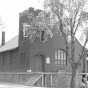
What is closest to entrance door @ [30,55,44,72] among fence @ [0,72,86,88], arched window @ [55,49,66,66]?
arched window @ [55,49,66,66]

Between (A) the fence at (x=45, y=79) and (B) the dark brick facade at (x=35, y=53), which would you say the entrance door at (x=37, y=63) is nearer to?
(B) the dark brick facade at (x=35, y=53)

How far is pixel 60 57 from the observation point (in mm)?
38094

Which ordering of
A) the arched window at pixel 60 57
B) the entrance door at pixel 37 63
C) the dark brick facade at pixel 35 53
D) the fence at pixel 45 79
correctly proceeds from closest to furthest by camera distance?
the fence at pixel 45 79
the dark brick facade at pixel 35 53
the entrance door at pixel 37 63
the arched window at pixel 60 57

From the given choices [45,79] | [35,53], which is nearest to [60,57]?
[35,53]

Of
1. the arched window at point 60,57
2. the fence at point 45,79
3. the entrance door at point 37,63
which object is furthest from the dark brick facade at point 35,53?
the fence at point 45,79

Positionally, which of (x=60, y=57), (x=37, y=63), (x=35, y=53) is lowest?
(x=37, y=63)

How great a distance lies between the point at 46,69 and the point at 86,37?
39.3ft

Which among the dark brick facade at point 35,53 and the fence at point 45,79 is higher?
the dark brick facade at point 35,53

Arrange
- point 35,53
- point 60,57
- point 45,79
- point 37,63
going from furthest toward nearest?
point 60,57
point 37,63
point 35,53
point 45,79

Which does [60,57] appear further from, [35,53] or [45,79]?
[45,79]

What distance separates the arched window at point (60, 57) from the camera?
38062 mm

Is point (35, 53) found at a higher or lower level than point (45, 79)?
higher

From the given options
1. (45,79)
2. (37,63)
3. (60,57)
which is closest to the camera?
(45,79)

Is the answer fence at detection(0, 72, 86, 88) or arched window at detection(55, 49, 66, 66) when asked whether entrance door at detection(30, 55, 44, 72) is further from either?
fence at detection(0, 72, 86, 88)
